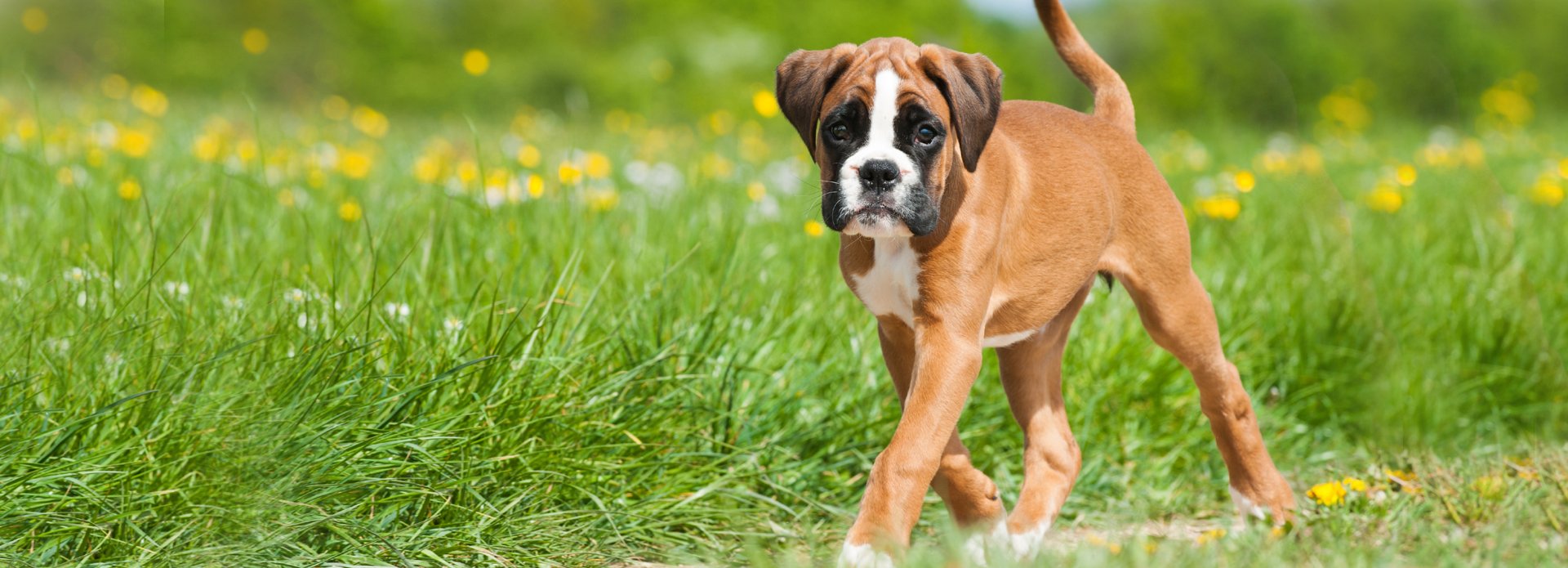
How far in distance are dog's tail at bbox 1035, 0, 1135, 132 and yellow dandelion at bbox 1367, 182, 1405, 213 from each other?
8.81ft

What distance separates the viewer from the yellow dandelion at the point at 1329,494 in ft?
10.9

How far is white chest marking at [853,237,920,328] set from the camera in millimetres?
3027

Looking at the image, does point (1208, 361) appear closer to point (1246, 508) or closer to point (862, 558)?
point (1246, 508)

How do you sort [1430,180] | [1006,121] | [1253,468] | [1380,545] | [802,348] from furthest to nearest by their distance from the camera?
1. [1430,180]
2. [802,348]
3. [1253,468]
4. [1006,121]
5. [1380,545]

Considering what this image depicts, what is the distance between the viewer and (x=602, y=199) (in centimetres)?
564

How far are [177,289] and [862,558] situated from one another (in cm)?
217

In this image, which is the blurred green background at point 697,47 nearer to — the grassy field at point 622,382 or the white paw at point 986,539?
the grassy field at point 622,382

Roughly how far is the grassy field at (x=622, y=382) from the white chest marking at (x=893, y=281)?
209 mm

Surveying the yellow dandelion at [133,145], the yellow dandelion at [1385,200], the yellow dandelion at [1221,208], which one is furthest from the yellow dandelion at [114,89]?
the yellow dandelion at [1385,200]

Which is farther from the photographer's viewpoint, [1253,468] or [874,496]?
[1253,468]

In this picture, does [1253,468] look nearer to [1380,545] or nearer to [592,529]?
[1380,545]

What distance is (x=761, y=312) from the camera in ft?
14.8

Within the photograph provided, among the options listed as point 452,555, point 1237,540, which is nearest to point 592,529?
point 452,555

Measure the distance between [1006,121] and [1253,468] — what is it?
1.15 meters
